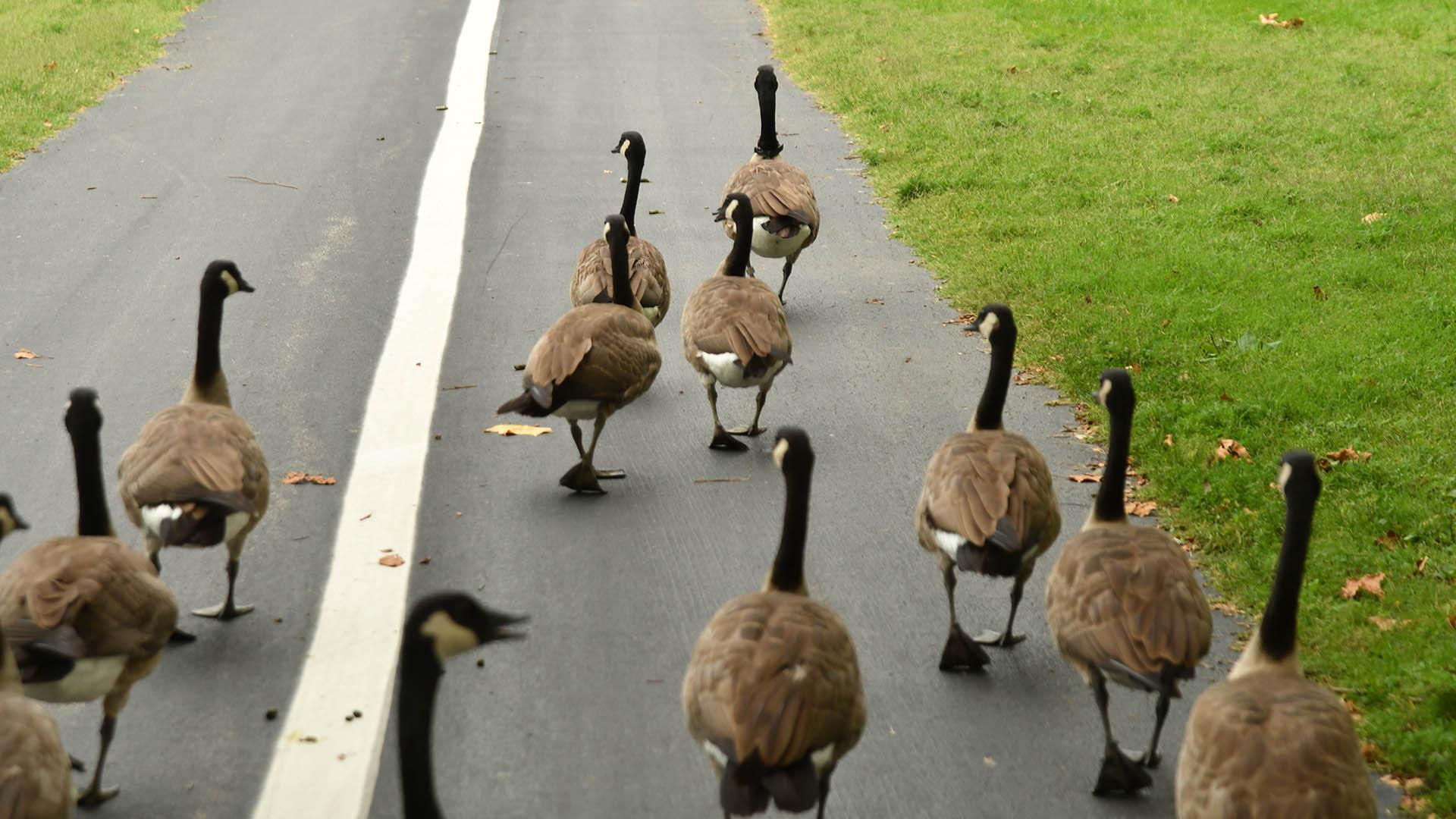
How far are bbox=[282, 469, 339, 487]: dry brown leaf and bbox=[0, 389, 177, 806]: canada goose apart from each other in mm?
2225

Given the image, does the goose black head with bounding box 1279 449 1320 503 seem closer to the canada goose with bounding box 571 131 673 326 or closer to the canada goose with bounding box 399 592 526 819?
the canada goose with bounding box 399 592 526 819

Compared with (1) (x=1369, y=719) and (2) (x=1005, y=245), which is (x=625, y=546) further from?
(2) (x=1005, y=245)

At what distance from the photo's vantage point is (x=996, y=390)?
667 cm

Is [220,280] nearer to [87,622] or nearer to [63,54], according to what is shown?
[87,622]

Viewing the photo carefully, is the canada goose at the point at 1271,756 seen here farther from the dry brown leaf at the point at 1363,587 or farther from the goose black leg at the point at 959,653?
the dry brown leaf at the point at 1363,587

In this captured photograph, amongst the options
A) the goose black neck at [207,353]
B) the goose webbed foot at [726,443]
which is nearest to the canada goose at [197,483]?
the goose black neck at [207,353]

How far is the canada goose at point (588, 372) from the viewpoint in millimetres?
7398

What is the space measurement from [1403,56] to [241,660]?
16493 millimetres

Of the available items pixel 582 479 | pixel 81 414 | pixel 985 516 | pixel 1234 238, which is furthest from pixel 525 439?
pixel 1234 238

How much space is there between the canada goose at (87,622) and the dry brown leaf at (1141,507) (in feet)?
15.7

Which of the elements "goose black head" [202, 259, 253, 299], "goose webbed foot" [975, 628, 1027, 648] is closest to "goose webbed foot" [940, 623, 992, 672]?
"goose webbed foot" [975, 628, 1027, 648]

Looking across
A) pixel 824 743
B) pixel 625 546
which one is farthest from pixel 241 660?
pixel 824 743

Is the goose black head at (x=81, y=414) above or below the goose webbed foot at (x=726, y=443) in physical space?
above

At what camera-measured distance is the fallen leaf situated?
8391 millimetres
